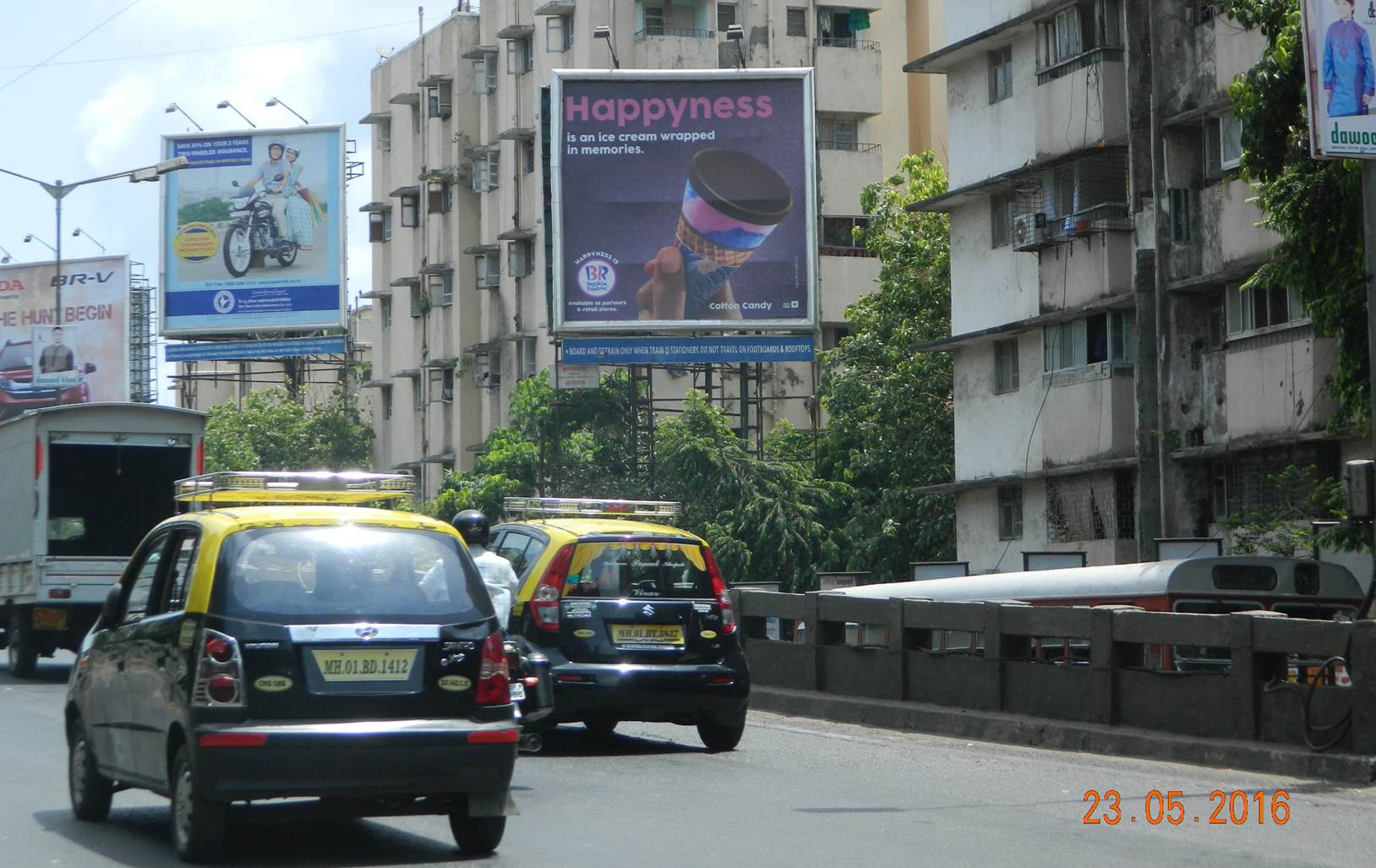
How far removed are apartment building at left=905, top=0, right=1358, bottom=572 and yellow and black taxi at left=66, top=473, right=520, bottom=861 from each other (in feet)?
52.6

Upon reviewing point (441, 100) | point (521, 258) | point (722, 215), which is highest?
point (441, 100)

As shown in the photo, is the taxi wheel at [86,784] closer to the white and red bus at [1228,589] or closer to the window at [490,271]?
the white and red bus at [1228,589]

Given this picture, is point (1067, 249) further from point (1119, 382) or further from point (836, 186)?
point (836, 186)

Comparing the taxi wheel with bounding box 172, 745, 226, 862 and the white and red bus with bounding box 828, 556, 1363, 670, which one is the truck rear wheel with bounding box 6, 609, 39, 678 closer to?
the white and red bus with bounding box 828, 556, 1363, 670

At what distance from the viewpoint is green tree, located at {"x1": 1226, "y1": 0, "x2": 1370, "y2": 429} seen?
1741 centimetres

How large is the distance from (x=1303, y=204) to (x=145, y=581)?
1162 cm

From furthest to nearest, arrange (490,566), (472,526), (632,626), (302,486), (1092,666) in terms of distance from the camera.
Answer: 1. (1092,666)
2. (632,626)
3. (490,566)
4. (472,526)
5. (302,486)

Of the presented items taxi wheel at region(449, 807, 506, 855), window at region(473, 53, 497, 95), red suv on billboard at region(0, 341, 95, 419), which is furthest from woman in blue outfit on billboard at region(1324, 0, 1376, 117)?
red suv on billboard at region(0, 341, 95, 419)

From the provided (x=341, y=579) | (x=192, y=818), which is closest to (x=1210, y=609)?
(x=341, y=579)

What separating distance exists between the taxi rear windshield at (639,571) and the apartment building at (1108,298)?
35.8 feet

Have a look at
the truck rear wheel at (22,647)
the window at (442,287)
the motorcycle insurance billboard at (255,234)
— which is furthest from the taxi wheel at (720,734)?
the window at (442,287)

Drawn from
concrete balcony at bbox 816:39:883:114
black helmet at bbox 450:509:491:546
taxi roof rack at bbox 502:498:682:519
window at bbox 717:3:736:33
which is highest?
window at bbox 717:3:736:33

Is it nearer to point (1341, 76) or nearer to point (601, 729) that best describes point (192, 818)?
point (601, 729)

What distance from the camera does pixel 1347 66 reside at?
43.5 ft
